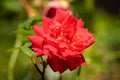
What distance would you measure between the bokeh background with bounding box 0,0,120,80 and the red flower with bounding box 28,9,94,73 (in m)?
0.35

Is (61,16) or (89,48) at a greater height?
(61,16)

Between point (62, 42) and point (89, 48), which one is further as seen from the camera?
point (89, 48)

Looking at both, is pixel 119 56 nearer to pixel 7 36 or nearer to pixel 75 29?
pixel 7 36

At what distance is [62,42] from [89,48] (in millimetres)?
726

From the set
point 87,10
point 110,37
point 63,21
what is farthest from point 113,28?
point 63,21

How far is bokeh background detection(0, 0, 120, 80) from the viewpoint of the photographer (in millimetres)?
1368

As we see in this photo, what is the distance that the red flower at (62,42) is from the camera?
675 mm

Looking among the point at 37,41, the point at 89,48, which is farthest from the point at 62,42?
the point at 89,48

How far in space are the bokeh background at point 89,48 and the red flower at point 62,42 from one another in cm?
35

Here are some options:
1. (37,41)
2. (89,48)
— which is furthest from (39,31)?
(89,48)

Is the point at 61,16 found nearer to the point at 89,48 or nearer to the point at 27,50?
the point at 27,50

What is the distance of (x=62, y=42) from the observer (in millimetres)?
687

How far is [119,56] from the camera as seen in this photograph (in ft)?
5.50

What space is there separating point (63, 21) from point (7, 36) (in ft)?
3.73
